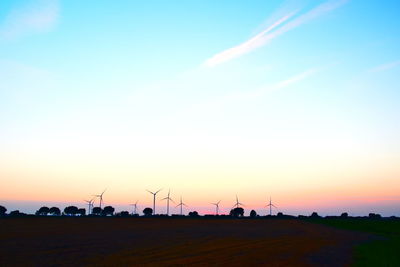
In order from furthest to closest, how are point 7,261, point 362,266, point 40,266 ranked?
point 362,266 < point 7,261 < point 40,266

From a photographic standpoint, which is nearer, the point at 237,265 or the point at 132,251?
the point at 237,265

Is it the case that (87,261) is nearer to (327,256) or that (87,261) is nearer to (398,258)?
(327,256)

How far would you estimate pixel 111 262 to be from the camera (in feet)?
99.4

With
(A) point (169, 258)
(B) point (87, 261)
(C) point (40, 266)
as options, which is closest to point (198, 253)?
(A) point (169, 258)

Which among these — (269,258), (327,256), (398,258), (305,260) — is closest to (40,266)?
(269,258)

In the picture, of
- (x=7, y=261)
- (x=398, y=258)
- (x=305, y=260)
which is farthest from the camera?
(x=398, y=258)

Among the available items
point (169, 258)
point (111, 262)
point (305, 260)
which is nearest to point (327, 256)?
point (305, 260)

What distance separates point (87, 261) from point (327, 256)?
2208 cm

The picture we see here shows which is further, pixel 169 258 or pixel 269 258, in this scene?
pixel 269 258

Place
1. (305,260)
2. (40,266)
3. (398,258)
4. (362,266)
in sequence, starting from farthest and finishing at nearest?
1. (398,258)
2. (305,260)
3. (362,266)
4. (40,266)

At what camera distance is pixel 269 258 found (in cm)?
3662

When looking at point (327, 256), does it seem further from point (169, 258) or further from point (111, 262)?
point (111, 262)

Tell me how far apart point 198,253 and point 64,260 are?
11891mm

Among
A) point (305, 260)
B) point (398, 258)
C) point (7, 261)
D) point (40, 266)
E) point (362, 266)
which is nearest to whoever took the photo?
point (40, 266)
